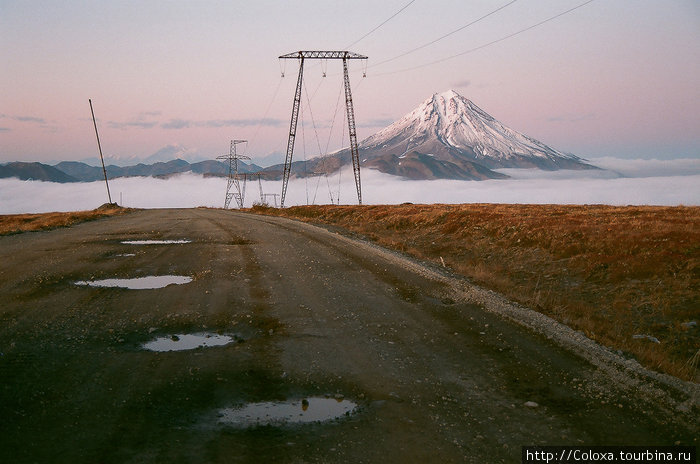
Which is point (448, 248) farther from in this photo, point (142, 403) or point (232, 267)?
point (142, 403)

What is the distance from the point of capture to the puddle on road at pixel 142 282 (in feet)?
38.1

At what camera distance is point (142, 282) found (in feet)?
39.6

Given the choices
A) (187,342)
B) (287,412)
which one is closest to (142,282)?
(187,342)

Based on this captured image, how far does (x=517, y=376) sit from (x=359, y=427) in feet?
8.55

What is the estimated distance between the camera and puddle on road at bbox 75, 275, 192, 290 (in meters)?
11.6

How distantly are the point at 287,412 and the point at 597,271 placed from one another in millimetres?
14075

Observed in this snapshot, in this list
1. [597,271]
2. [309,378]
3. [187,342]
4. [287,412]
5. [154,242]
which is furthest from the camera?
[154,242]

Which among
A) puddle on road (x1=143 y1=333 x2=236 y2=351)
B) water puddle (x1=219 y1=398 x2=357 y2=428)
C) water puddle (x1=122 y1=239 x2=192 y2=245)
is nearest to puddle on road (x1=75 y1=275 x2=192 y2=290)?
puddle on road (x1=143 y1=333 x2=236 y2=351)

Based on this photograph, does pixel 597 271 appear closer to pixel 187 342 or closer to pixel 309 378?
pixel 309 378

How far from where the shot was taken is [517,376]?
6.51 meters

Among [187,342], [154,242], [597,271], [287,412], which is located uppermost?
[154,242]

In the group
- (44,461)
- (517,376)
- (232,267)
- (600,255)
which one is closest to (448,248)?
(600,255)

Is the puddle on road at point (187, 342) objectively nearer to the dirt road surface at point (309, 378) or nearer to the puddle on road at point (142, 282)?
the dirt road surface at point (309, 378)

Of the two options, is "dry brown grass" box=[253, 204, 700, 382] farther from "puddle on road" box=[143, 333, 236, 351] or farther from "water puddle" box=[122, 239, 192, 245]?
"water puddle" box=[122, 239, 192, 245]
